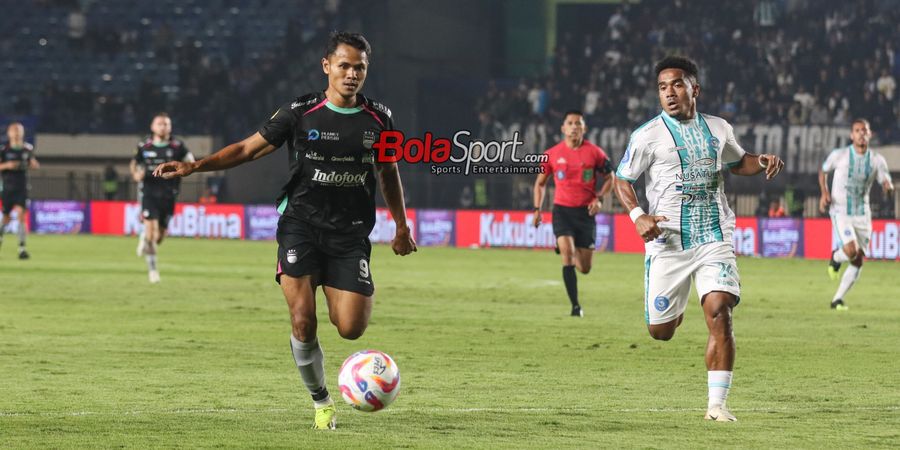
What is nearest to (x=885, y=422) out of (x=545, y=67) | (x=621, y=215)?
(x=621, y=215)

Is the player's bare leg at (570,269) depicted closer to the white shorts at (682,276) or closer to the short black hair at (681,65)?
the white shorts at (682,276)

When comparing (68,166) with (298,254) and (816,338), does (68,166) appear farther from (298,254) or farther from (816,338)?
(298,254)

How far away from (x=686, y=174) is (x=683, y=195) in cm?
13

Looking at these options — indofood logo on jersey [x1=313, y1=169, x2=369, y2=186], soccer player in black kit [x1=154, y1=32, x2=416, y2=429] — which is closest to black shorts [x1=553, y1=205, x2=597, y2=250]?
soccer player in black kit [x1=154, y1=32, x2=416, y2=429]

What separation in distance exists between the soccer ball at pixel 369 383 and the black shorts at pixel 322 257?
1.60 ft

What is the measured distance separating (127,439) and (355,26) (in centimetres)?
3791

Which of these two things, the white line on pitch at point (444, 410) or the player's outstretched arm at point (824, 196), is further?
the player's outstretched arm at point (824, 196)

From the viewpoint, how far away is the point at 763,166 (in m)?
8.90

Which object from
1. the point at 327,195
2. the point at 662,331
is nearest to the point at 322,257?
the point at 327,195

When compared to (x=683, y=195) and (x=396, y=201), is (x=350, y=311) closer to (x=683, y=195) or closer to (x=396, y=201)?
(x=396, y=201)

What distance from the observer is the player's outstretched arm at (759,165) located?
877 cm

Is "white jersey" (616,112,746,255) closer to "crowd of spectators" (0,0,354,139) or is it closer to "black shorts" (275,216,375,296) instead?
"black shorts" (275,216,375,296)

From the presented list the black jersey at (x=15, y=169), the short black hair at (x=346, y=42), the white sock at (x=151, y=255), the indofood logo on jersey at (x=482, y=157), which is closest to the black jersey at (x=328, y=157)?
the short black hair at (x=346, y=42)

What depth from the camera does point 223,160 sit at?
7992 millimetres
